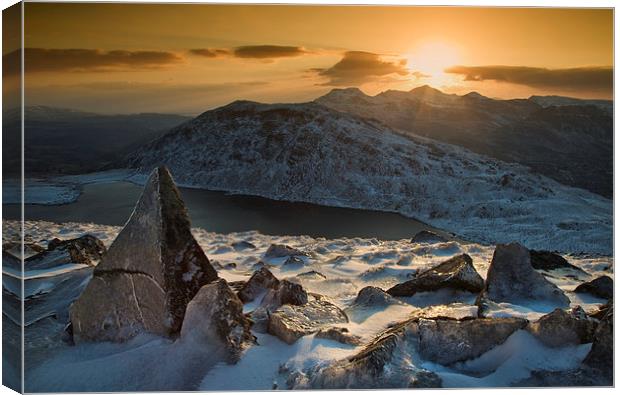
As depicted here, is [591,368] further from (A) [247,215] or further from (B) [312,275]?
(A) [247,215]

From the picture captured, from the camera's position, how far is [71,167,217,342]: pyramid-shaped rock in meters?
7.34

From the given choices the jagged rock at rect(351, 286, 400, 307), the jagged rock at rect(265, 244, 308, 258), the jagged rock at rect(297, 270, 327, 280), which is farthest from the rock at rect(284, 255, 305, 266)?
the jagged rock at rect(351, 286, 400, 307)

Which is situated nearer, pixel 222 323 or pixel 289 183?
pixel 222 323

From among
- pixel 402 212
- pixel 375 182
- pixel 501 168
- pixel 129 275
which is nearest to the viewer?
pixel 129 275

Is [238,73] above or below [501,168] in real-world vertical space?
above

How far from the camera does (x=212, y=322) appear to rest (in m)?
7.09

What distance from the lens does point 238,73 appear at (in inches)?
471

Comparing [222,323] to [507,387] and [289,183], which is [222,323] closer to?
[507,387]

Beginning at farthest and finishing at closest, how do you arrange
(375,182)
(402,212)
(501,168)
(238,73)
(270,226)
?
(501,168) → (375,182) → (402,212) → (270,226) → (238,73)

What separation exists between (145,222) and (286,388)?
278cm

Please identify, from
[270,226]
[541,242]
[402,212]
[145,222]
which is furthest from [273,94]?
[402,212]

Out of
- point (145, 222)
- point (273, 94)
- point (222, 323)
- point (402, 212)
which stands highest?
point (273, 94)

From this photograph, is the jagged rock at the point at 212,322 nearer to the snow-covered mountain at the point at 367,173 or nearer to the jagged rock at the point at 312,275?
the jagged rock at the point at 312,275

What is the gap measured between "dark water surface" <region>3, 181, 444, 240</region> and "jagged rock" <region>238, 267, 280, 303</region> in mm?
10488
